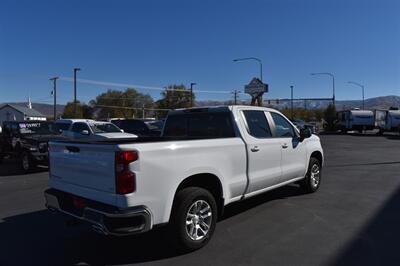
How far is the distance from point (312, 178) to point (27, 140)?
9.69 meters

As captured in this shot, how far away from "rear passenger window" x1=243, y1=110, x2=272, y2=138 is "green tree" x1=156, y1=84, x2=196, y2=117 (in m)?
103

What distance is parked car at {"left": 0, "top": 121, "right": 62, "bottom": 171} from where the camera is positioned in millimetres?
13398

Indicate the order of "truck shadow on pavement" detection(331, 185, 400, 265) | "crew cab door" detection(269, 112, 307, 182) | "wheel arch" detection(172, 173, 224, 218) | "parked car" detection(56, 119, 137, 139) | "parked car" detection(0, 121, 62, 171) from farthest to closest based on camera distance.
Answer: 1. "parked car" detection(56, 119, 137, 139)
2. "parked car" detection(0, 121, 62, 171)
3. "crew cab door" detection(269, 112, 307, 182)
4. "wheel arch" detection(172, 173, 224, 218)
5. "truck shadow on pavement" detection(331, 185, 400, 265)

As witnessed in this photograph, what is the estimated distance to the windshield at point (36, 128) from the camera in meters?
15.1

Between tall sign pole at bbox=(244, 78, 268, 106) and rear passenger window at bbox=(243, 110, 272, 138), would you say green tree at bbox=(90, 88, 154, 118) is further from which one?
rear passenger window at bbox=(243, 110, 272, 138)

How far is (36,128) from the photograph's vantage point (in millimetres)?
15414

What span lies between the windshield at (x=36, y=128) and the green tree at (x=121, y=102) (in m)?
104

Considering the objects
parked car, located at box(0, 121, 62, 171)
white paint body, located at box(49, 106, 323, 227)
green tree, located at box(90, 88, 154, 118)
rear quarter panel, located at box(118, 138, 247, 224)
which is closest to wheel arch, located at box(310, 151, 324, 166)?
white paint body, located at box(49, 106, 323, 227)

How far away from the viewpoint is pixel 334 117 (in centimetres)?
5350

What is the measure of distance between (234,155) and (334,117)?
50391 millimetres

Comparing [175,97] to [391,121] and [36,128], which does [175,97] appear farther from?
[36,128]

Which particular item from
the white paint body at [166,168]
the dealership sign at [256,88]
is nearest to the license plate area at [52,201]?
the white paint body at [166,168]

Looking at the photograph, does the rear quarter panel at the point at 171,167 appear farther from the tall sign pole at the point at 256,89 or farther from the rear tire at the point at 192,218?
the tall sign pole at the point at 256,89

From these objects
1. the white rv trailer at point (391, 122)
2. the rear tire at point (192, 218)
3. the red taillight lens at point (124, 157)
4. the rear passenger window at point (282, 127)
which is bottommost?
the rear tire at point (192, 218)
